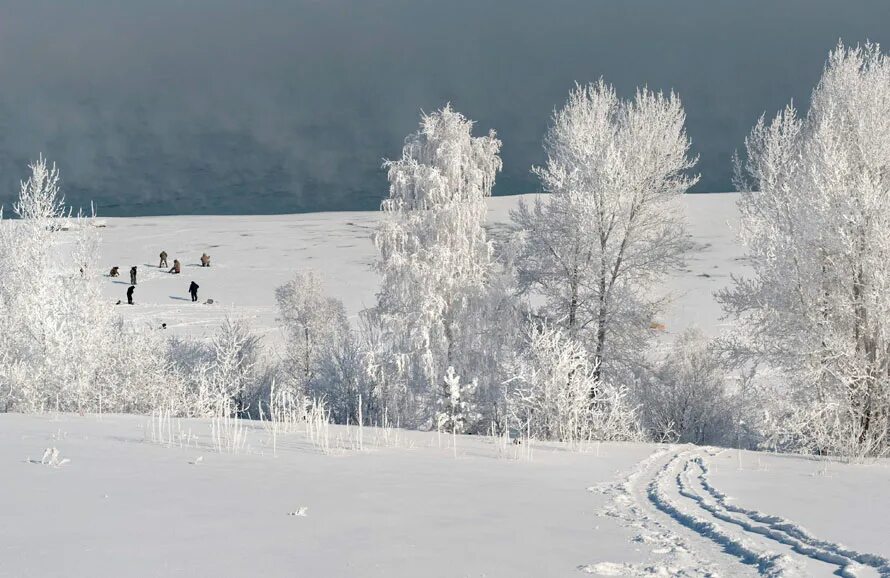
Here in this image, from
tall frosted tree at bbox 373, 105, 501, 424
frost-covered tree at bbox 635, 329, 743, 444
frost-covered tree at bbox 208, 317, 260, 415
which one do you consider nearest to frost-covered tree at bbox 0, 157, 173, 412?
frost-covered tree at bbox 208, 317, 260, 415

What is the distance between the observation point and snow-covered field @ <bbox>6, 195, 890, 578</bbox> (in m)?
4.85

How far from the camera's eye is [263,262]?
53062mm

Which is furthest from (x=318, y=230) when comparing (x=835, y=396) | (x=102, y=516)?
(x=102, y=516)

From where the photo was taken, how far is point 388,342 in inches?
964

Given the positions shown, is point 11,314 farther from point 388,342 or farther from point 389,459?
point 389,459

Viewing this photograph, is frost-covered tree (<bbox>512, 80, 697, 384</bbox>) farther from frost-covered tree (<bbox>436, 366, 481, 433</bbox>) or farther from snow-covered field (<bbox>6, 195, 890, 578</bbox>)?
snow-covered field (<bbox>6, 195, 890, 578</bbox>)

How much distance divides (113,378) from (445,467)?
1344 cm

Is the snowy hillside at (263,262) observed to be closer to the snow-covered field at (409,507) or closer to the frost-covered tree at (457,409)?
the frost-covered tree at (457,409)

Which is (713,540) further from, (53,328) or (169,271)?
(169,271)

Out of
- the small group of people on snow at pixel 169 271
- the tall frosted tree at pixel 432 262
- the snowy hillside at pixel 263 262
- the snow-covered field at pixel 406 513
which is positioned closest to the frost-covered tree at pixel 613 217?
the tall frosted tree at pixel 432 262

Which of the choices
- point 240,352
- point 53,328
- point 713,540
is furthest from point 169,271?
point 713,540

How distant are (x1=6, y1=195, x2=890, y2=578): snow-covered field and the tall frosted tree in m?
9.50

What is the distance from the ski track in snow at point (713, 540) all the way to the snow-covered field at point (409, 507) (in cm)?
2

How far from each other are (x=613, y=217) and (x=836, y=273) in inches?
271
